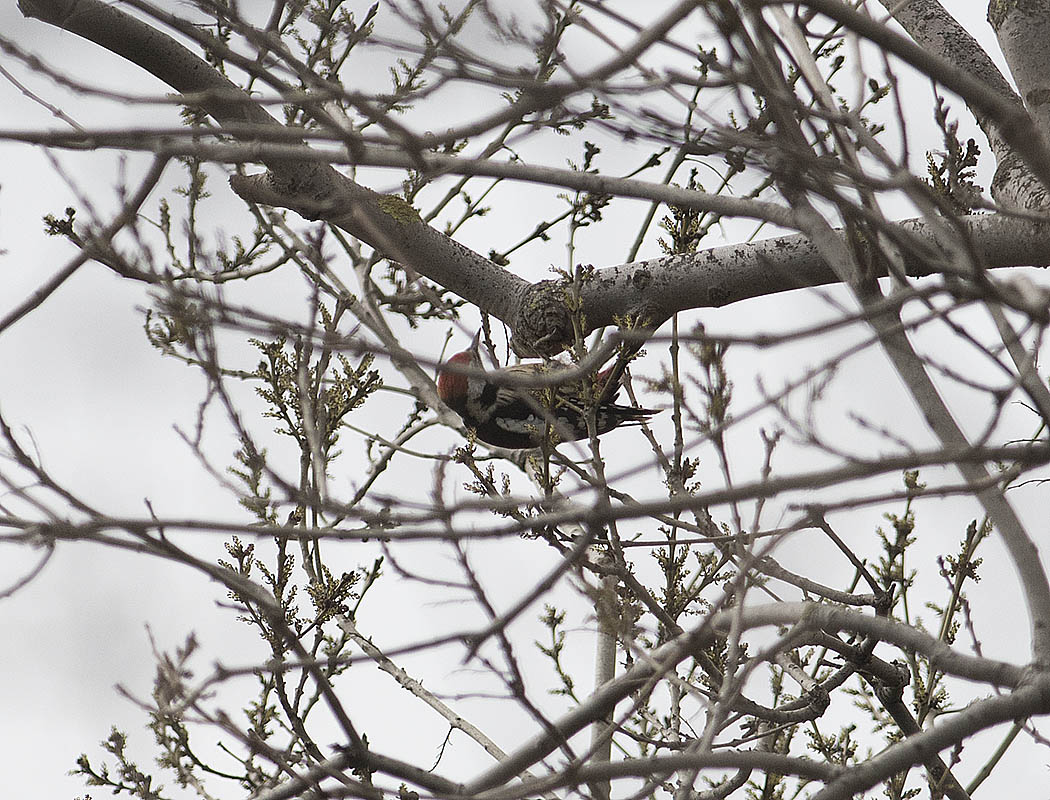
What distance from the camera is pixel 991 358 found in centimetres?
166

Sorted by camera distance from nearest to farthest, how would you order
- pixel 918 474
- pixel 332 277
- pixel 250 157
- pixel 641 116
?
pixel 250 157 → pixel 641 116 → pixel 918 474 → pixel 332 277

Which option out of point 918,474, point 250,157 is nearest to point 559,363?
point 918,474

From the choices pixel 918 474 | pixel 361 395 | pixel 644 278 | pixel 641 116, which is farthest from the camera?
pixel 361 395

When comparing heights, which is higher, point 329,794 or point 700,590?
point 700,590

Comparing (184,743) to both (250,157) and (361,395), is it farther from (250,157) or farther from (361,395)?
(250,157)

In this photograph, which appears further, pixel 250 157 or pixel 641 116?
pixel 641 116

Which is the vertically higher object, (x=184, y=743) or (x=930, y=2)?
(x=930, y=2)

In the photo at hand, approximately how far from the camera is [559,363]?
2900 millimetres

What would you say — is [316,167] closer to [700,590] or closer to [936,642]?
[700,590]

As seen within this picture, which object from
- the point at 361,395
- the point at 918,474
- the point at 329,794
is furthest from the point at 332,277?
the point at 329,794

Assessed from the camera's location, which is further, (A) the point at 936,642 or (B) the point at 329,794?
(A) the point at 936,642

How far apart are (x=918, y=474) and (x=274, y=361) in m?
1.76

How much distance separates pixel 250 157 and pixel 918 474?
1.99m

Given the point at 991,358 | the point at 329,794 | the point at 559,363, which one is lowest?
the point at 329,794
